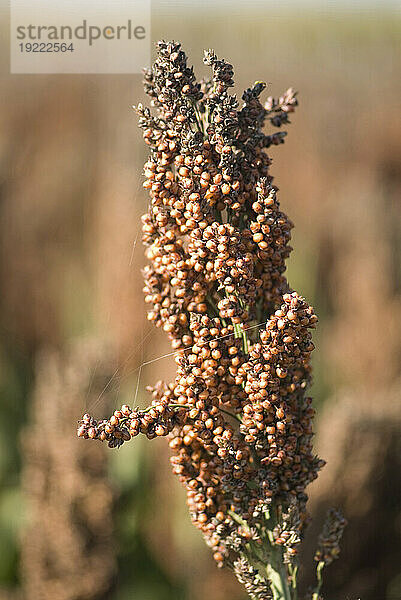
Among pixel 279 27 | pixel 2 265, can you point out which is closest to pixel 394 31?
pixel 279 27

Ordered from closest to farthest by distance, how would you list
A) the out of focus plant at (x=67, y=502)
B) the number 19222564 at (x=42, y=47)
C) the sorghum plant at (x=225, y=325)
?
the sorghum plant at (x=225, y=325)
the out of focus plant at (x=67, y=502)
the number 19222564 at (x=42, y=47)

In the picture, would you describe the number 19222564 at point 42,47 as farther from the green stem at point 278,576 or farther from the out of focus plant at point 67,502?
the green stem at point 278,576

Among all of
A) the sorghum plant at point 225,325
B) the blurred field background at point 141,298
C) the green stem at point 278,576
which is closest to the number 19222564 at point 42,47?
the blurred field background at point 141,298

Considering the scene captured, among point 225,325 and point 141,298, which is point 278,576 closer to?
point 225,325

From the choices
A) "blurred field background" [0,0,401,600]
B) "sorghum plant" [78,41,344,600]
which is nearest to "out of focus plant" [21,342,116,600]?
"blurred field background" [0,0,401,600]

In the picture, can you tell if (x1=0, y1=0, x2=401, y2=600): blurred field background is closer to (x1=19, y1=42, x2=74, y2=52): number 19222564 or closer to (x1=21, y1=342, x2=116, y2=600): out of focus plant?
(x1=21, y1=342, x2=116, y2=600): out of focus plant

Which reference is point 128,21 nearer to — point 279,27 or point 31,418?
point 279,27
